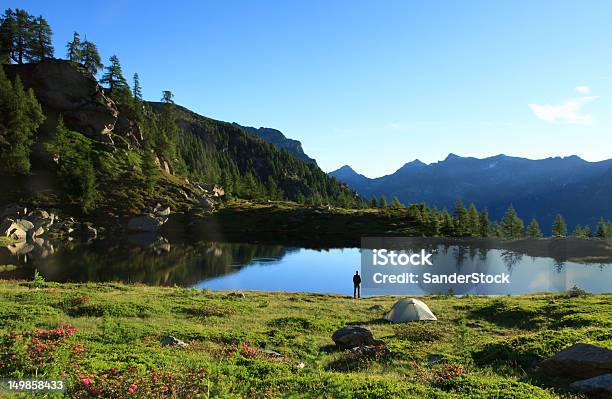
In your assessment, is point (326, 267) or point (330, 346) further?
point (326, 267)

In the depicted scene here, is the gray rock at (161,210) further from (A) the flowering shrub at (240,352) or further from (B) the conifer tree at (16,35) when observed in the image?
(A) the flowering shrub at (240,352)

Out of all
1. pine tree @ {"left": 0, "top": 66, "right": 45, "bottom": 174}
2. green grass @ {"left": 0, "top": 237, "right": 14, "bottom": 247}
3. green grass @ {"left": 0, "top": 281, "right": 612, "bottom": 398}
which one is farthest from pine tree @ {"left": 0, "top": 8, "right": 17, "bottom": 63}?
green grass @ {"left": 0, "top": 281, "right": 612, "bottom": 398}

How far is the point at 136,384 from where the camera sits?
449 inches

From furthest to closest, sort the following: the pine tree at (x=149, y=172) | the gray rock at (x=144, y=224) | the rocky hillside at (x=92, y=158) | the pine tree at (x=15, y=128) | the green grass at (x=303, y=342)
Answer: the pine tree at (x=149, y=172) < the gray rock at (x=144, y=224) < the rocky hillside at (x=92, y=158) < the pine tree at (x=15, y=128) < the green grass at (x=303, y=342)

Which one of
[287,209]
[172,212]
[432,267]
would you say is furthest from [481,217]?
[172,212]

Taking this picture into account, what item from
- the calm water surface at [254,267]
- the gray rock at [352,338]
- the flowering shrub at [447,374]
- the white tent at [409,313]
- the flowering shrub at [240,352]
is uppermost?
the flowering shrub at [447,374]

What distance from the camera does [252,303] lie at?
37594 mm

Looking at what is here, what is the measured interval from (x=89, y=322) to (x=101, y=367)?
12116 mm

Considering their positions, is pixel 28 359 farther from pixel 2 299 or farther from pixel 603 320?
pixel 603 320

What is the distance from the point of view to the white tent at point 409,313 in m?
31.4

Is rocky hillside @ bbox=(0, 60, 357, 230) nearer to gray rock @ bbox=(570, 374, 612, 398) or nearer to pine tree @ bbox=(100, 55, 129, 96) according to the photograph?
pine tree @ bbox=(100, 55, 129, 96)

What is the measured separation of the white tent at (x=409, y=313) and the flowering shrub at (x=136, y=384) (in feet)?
71.9

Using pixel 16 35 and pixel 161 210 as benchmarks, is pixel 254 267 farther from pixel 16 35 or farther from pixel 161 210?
pixel 16 35

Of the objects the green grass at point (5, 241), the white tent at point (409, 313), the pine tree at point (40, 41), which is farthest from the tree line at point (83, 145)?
the white tent at point (409, 313)
